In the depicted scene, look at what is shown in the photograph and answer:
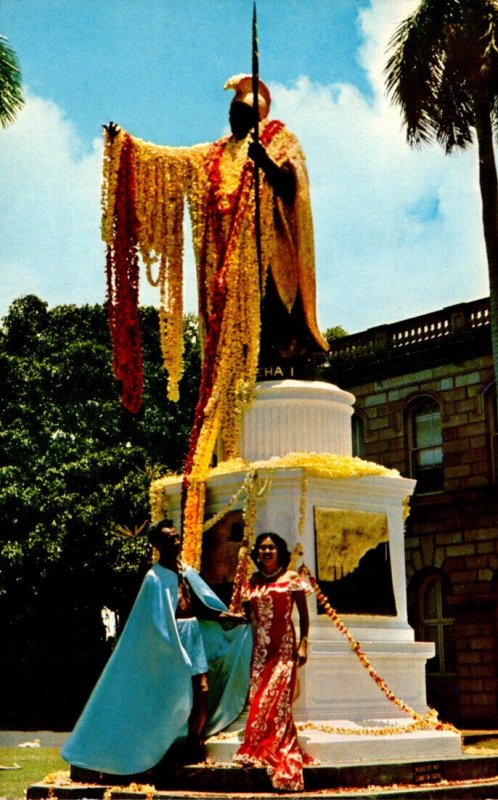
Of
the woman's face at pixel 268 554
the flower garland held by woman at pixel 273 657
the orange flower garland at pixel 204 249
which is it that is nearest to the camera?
the flower garland held by woman at pixel 273 657

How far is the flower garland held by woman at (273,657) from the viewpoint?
29.0ft

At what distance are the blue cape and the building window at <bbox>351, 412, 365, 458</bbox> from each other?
24335 millimetres

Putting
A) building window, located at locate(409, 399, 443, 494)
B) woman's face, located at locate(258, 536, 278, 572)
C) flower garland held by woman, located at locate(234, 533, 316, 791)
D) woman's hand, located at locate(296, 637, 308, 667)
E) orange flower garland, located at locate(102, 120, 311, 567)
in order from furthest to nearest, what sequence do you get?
1. building window, located at locate(409, 399, 443, 494)
2. orange flower garland, located at locate(102, 120, 311, 567)
3. woman's face, located at locate(258, 536, 278, 572)
4. woman's hand, located at locate(296, 637, 308, 667)
5. flower garland held by woman, located at locate(234, 533, 316, 791)

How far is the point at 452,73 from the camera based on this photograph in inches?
832

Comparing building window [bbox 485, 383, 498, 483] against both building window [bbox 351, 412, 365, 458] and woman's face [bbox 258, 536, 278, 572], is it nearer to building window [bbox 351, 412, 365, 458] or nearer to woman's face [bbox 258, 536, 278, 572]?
building window [bbox 351, 412, 365, 458]

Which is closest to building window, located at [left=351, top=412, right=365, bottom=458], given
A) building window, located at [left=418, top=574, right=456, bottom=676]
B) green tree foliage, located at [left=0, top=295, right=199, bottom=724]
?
building window, located at [left=418, top=574, right=456, bottom=676]

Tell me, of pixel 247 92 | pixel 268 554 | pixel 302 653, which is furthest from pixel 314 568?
pixel 247 92

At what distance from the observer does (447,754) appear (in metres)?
9.84

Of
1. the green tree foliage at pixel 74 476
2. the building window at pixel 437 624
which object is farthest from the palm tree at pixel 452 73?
the building window at pixel 437 624

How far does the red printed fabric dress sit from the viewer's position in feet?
28.6

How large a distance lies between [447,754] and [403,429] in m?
22.9

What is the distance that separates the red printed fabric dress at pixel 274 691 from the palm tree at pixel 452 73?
12.1m

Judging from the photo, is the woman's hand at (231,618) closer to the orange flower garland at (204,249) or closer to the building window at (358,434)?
the orange flower garland at (204,249)

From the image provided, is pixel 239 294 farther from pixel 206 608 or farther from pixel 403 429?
pixel 403 429
